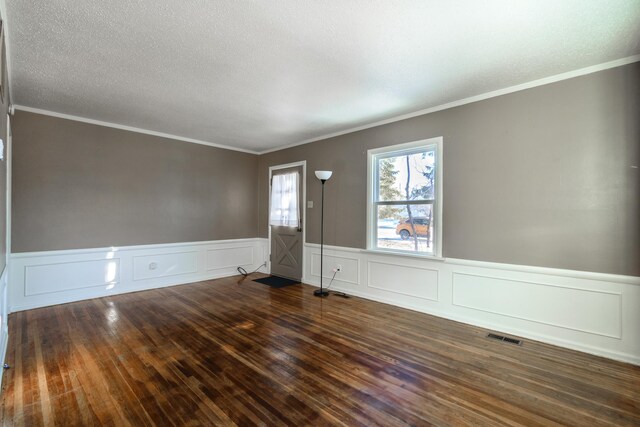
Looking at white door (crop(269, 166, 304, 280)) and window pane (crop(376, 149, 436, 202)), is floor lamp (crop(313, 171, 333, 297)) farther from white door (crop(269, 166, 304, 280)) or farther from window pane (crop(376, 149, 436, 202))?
window pane (crop(376, 149, 436, 202))

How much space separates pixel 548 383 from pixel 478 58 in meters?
2.72

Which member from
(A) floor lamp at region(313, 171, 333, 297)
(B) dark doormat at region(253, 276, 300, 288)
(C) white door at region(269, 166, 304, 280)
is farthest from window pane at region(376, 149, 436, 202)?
(B) dark doormat at region(253, 276, 300, 288)

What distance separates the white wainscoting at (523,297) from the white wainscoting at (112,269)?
304 cm

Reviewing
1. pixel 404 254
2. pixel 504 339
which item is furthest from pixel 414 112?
pixel 504 339

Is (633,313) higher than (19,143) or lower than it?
lower

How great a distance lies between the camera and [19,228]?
3861mm

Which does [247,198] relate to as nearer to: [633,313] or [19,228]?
[19,228]

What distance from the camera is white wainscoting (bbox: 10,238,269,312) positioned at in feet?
12.9

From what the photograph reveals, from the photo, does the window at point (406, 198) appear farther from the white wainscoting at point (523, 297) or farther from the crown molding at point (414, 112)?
the crown molding at point (414, 112)

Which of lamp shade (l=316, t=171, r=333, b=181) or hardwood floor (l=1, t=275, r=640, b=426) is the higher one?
lamp shade (l=316, t=171, r=333, b=181)

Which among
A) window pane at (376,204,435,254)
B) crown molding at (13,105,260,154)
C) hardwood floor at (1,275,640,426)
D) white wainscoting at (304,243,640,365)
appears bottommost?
hardwood floor at (1,275,640,426)

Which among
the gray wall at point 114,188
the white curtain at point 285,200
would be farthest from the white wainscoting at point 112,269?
the white curtain at point 285,200

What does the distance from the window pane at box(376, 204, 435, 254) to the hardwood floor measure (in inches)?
36.4

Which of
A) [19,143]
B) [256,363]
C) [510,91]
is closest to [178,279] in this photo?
[19,143]
